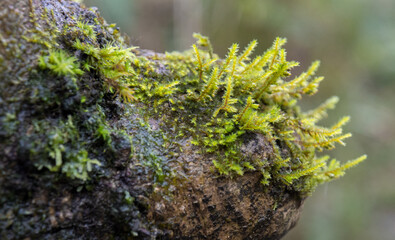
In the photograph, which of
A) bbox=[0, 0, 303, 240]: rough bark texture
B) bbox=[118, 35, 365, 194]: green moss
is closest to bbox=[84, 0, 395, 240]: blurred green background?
bbox=[118, 35, 365, 194]: green moss

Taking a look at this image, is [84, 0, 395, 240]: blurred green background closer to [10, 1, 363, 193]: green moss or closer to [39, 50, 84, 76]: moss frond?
[10, 1, 363, 193]: green moss

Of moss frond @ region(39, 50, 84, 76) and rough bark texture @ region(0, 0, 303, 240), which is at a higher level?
moss frond @ region(39, 50, 84, 76)

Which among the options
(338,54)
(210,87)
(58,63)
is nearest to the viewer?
(58,63)

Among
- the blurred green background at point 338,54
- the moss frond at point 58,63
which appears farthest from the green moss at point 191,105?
the blurred green background at point 338,54

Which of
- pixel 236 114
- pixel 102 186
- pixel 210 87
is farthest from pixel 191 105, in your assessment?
pixel 102 186

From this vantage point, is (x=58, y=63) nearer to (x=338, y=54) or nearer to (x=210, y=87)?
(x=210, y=87)
